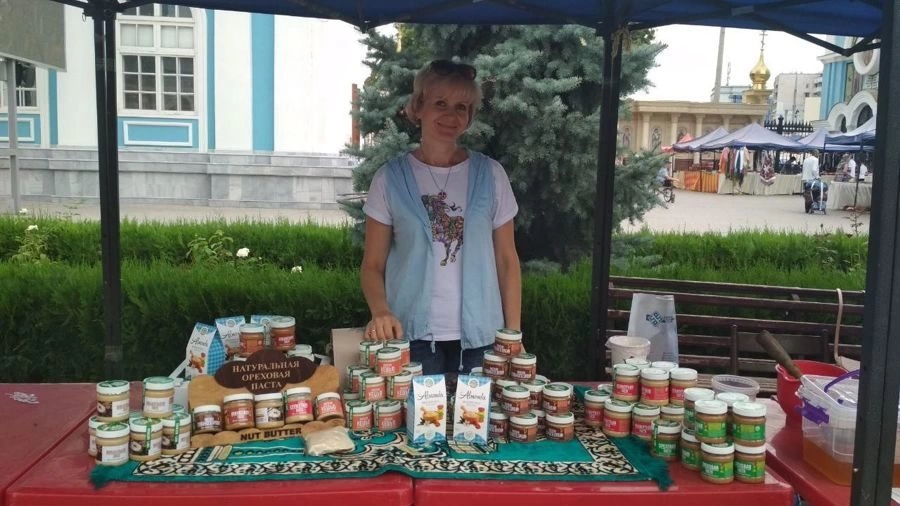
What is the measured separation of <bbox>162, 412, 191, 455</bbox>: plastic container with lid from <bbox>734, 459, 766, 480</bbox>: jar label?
1435 millimetres

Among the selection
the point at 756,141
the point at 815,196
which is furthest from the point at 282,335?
the point at 756,141

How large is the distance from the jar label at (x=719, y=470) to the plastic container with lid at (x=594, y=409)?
14.9 inches

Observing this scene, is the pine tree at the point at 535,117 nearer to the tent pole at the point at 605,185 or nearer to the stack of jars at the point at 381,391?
the tent pole at the point at 605,185

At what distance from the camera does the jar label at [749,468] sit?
1822 mm

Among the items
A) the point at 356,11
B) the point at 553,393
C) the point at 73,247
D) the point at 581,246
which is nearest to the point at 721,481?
the point at 553,393

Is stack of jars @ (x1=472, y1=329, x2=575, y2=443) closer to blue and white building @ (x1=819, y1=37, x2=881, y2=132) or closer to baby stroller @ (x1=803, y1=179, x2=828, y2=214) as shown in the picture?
baby stroller @ (x1=803, y1=179, x2=828, y2=214)

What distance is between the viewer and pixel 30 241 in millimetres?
6504

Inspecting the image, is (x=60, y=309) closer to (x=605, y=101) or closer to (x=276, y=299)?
(x=276, y=299)

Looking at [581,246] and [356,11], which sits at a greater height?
[356,11]

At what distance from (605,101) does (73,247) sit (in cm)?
541

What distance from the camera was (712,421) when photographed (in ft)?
5.97

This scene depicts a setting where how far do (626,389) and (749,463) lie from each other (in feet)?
1.29

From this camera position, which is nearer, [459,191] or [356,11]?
[459,191]

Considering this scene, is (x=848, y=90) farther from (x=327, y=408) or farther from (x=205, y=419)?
(x=205, y=419)
